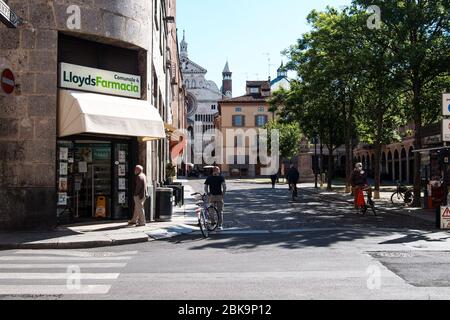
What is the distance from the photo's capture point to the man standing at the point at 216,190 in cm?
1516

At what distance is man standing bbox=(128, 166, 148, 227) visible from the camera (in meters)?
15.5

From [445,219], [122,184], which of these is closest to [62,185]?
[122,184]

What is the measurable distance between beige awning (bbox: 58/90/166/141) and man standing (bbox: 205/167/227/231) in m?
2.37

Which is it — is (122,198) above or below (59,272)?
above

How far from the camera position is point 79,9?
14992mm

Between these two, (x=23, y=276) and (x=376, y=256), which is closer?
(x=23, y=276)

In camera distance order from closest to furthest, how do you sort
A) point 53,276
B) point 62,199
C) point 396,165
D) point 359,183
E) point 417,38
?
point 53,276 → point 62,199 → point 359,183 → point 417,38 → point 396,165

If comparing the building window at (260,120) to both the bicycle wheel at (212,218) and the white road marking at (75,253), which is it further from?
the white road marking at (75,253)

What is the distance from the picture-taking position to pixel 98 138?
1652cm

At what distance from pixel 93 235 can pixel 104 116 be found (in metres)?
3.31

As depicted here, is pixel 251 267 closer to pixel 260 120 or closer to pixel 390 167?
pixel 390 167
